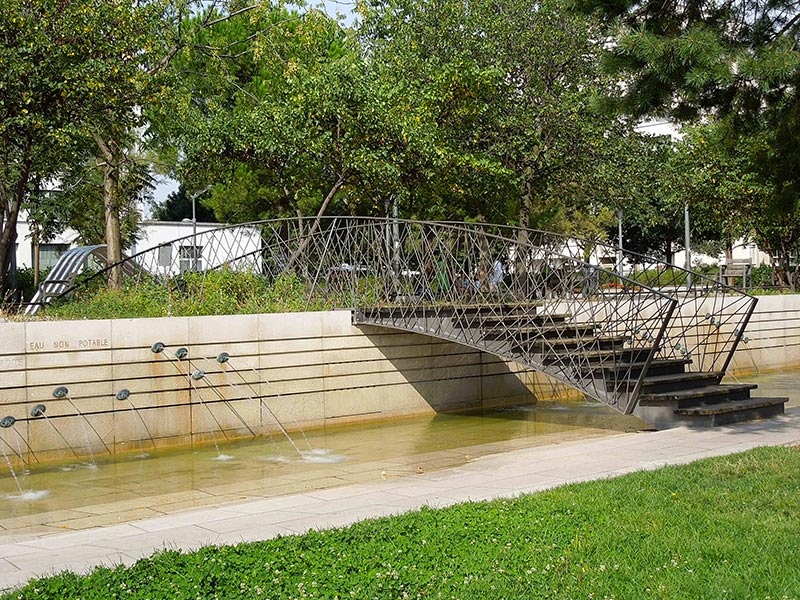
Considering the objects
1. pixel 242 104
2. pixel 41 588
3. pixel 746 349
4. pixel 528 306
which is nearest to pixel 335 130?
pixel 528 306

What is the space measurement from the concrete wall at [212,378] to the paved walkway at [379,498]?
442 centimetres

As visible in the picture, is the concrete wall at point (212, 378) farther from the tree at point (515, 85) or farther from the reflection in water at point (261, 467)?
the tree at point (515, 85)

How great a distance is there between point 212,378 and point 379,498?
5653 millimetres

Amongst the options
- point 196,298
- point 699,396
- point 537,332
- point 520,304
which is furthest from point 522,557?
point 196,298

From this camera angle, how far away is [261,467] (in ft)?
38.8

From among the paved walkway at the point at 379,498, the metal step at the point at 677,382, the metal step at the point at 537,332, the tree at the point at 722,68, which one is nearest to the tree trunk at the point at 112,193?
the metal step at the point at 537,332

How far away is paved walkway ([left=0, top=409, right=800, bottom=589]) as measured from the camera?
689 cm

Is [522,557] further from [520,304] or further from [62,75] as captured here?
[62,75]

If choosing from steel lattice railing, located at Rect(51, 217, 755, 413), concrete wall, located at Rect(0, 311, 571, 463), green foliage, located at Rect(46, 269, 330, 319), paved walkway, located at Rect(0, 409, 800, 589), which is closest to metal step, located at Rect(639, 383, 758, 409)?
steel lattice railing, located at Rect(51, 217, 755, 413)

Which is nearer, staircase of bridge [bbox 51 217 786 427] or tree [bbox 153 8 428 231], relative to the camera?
staircase of bridge [bbox 51 217 786 427]

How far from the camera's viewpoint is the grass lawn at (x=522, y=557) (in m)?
5.59

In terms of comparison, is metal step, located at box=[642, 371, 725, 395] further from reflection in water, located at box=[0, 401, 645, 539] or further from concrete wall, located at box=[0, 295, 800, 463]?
concrete wall, located at box=[0, 295, 800, 463]

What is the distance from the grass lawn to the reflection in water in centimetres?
326

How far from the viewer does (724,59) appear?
991 cm
